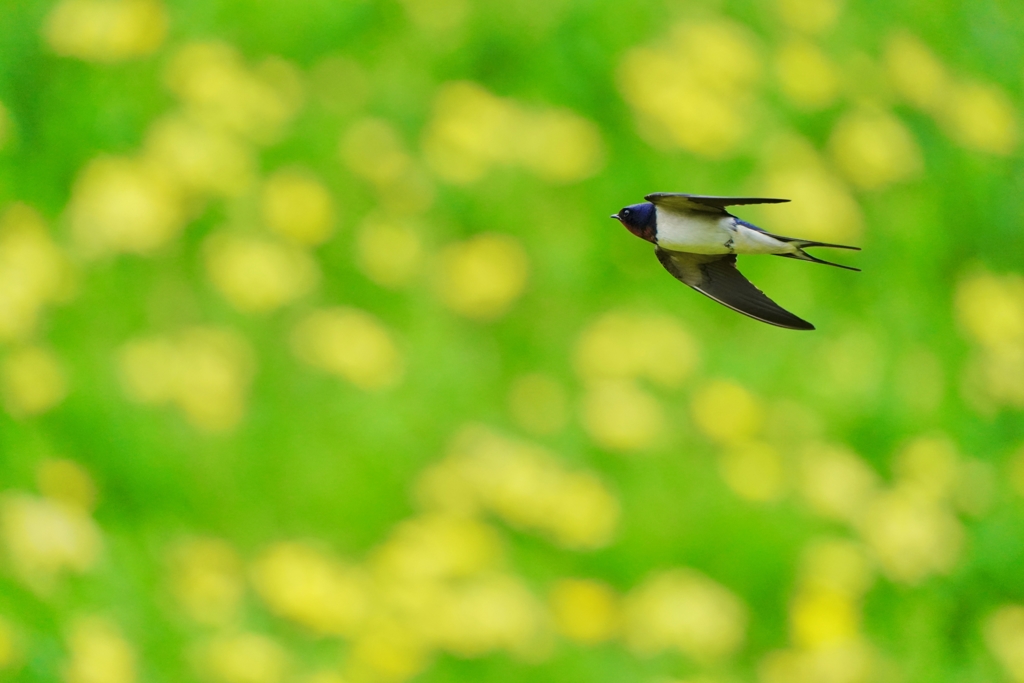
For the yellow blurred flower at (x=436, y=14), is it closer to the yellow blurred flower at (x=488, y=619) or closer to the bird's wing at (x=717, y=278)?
the yellow blurred flower at (x=488, y=619)

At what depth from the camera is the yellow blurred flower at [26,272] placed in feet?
5.90

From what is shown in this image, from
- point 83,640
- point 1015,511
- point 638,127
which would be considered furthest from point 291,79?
point 1015,511

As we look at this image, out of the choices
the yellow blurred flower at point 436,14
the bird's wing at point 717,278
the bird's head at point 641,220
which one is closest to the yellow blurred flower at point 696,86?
the yellow blurred flower at point 436,14

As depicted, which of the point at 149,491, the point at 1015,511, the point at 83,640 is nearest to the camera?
the point at 83,640

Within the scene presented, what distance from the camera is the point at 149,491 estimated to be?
1723 millimetres

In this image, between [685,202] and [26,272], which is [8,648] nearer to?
[26,272]

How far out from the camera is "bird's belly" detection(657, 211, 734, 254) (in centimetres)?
67

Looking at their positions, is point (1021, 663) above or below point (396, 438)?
below

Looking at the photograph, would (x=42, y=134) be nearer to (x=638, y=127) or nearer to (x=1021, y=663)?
(x=638, y=127)

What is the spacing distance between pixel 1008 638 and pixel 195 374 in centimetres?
123

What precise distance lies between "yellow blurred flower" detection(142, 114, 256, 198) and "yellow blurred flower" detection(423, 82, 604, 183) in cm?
30

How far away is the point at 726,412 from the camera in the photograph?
1966mm

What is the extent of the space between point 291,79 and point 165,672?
3.16 ft

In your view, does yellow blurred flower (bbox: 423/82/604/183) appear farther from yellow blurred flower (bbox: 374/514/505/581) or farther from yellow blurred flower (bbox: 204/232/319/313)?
yellow blurred flower (bbox: 374/514/505/581)
